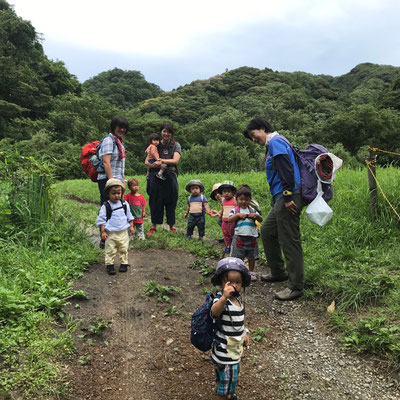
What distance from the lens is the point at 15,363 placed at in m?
2.39

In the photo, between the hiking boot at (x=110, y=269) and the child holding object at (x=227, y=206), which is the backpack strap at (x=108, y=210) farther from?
the child holding object at (x=227, y=206)

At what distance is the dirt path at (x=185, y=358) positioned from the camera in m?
2.43

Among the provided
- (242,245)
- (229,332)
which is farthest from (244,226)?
(229,332)

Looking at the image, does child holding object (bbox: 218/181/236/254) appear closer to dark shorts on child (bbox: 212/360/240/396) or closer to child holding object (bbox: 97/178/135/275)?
child holding object (bbox: 97/178/135/275)

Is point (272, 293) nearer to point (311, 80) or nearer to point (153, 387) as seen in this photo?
point (153, 387)

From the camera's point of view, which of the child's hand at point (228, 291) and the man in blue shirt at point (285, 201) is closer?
the child's hand at point (228, 291)

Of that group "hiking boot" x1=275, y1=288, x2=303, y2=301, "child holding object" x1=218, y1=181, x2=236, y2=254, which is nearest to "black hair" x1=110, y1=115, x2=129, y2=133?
"child holding object" x1=218, y1=181, x2=236, y2=254

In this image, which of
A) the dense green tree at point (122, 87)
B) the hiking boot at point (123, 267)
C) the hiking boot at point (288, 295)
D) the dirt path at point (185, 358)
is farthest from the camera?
the dense green tree at point (122, 87)

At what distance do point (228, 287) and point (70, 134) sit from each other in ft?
97.1

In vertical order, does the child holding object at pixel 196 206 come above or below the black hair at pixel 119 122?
below

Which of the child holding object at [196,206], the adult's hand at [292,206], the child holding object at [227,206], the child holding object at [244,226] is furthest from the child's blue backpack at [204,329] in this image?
the child holding object at [196,206]

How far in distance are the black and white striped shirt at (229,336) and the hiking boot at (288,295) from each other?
1.76 metres

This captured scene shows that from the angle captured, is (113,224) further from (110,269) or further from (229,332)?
(229,332)

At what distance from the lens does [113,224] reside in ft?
13.9
